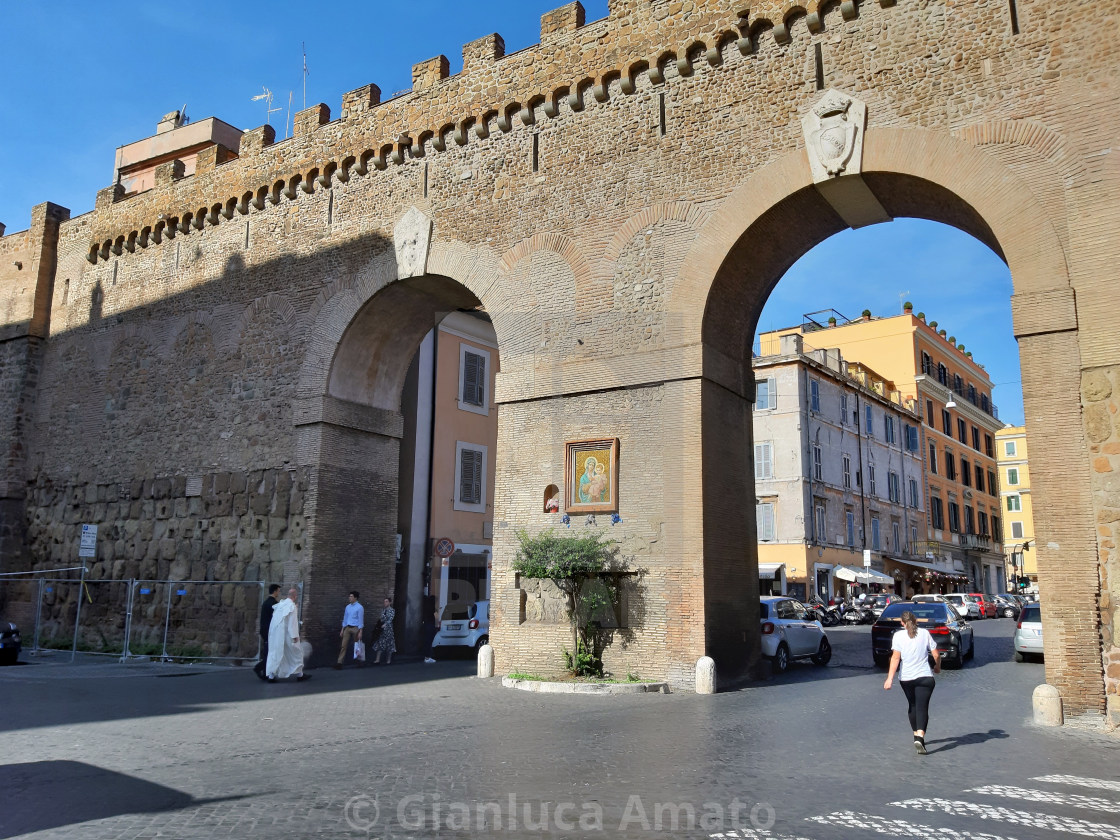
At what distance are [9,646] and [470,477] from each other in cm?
1087

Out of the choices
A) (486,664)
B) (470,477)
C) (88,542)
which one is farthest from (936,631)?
(88,542)

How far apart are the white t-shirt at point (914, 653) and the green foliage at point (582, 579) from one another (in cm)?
493

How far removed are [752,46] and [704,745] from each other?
988cm

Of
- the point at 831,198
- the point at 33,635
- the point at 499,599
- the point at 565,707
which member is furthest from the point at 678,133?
the point at 33,635

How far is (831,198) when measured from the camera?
12.7 m

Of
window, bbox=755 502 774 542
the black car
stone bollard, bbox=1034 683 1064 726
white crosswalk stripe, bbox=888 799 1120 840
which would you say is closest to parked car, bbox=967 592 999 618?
window, bbox=755 502 774 542

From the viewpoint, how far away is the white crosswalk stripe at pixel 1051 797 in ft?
19.1

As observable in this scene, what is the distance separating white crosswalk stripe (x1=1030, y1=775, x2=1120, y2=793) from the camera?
6.43m

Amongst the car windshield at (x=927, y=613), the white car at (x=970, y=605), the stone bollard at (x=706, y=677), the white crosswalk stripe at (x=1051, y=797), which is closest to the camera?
the white crosswalk stripe at (x=1051, y=797)

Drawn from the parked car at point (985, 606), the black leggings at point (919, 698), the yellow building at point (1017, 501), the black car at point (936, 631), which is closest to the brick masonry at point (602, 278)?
the black leggings at point (919, 698)

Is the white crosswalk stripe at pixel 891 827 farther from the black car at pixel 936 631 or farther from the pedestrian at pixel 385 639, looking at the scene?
the pedestrian at pixel 385 639

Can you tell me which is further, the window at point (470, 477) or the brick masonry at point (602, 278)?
the window at point (470, 477)

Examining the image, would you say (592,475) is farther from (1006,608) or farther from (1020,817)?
(1006,608)

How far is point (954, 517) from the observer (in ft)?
161
